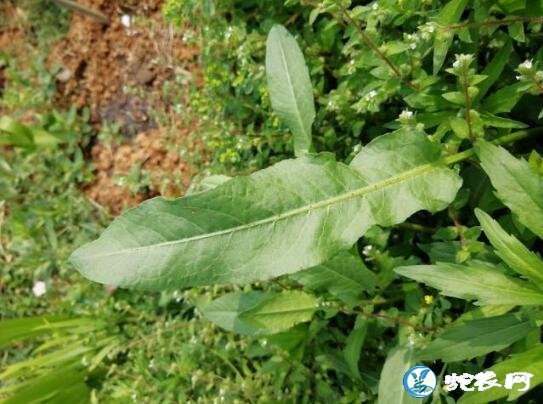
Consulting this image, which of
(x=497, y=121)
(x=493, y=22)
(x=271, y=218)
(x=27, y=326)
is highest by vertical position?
(x=493, y=22)

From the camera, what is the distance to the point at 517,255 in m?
1.30

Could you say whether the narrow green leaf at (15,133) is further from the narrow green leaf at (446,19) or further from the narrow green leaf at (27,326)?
the narrow green leaf at (446,19)

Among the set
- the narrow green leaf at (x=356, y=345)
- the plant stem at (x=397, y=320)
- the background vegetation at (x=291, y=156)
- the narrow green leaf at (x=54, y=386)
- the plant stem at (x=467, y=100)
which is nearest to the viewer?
the plant stem at (x=467, y=100)

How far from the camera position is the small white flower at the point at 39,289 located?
10.4 feet

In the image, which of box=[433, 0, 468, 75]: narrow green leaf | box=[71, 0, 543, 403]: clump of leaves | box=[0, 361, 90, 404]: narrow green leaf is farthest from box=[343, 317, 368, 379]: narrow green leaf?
box=[0, 361, 90, 404]: narrow green leaf

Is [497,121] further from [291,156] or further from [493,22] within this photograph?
[291,156]

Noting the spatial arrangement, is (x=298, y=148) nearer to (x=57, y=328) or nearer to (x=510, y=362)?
(x=510, y=362)

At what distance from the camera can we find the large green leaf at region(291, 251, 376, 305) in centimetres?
177

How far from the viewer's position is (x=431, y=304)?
167 centimetres

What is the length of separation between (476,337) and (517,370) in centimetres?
16

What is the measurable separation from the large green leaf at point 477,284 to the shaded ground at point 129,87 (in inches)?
61.5

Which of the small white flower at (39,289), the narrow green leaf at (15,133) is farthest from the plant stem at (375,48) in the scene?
the small white flower at (39,289)

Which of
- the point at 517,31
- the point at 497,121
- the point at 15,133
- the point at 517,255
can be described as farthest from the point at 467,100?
the point at 15,133

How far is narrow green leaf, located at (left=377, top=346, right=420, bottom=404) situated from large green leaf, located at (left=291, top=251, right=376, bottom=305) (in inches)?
8.0
